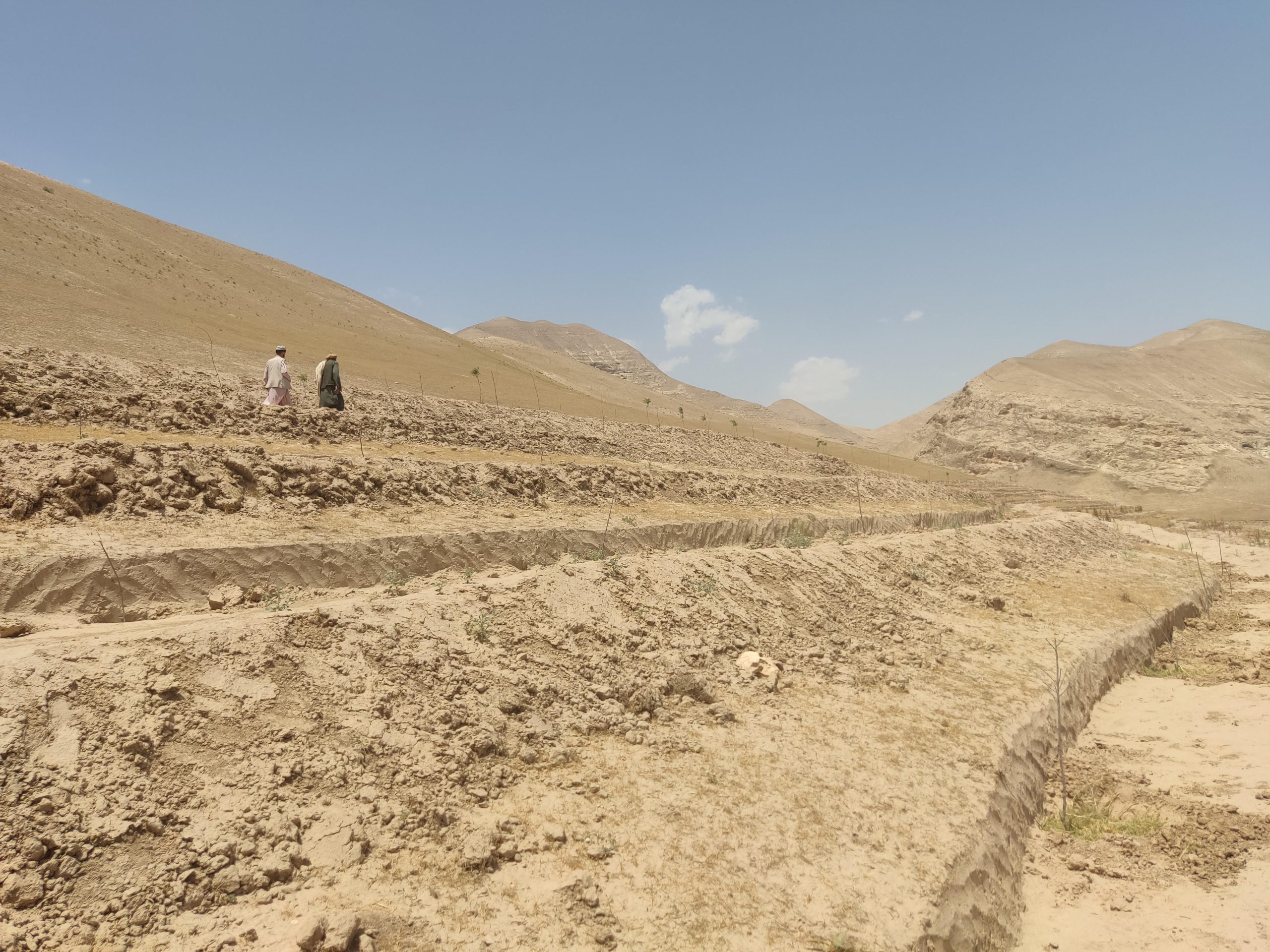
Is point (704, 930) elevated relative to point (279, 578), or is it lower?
lower

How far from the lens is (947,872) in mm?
4023

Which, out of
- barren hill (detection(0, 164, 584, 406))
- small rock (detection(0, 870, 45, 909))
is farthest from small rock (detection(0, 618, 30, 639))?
barren hill (detection(0, 164, 584, 406))

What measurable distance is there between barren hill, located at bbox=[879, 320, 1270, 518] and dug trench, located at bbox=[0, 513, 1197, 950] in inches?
1272

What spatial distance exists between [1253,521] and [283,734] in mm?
32736

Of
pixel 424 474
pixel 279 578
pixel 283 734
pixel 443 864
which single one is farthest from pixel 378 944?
pixel 424 474

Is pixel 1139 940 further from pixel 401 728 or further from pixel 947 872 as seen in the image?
pixel 401 728

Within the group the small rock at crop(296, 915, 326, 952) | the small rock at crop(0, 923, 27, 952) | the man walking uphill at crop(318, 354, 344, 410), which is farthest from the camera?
the man walking uphill at crop(318, 354, 344, 410)

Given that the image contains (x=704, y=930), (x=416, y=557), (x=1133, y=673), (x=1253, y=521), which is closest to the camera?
(x=704, y=930)

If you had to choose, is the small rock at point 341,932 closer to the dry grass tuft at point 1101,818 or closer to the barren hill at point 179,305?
the dry grass tuft at point 1101,818

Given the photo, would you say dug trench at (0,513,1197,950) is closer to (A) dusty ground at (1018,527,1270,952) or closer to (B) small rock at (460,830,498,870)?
(B) small rock at (460,830,498,870)

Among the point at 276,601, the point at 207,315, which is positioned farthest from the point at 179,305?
the point at 276,601

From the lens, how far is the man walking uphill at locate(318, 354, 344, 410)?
12180 mm

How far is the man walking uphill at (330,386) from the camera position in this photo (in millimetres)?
12180

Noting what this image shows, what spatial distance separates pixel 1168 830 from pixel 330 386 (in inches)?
492
